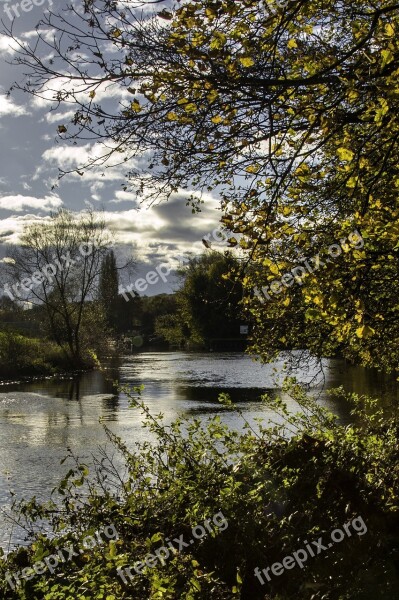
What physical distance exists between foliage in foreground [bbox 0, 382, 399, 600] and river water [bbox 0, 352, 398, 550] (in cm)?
178

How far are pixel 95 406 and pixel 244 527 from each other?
20387mm

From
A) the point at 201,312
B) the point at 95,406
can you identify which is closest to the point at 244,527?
the point at 95,406

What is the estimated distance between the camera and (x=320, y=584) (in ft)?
17.5

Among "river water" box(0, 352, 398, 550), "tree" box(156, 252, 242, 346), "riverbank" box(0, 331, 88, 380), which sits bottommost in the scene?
"river water" box(0, 352, 398, 550)

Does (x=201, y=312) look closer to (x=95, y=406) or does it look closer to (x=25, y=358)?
(x=25, y=358)

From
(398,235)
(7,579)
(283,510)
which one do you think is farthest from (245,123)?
(7,579)

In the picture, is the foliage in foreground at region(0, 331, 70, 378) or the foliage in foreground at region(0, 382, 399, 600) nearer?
the foliage in foreground at region(0, 382, 399, 600)

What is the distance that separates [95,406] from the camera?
25766 millimetres

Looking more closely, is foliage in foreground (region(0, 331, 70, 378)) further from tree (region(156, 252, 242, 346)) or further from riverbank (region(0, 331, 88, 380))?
tree (region(156, 252, 242, 346))

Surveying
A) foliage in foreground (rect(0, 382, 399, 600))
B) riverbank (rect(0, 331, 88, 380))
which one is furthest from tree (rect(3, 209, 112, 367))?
foliage in foreground (rect(0, 382, 399, 600))

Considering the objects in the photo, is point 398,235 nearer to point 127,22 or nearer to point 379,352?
point 127,22

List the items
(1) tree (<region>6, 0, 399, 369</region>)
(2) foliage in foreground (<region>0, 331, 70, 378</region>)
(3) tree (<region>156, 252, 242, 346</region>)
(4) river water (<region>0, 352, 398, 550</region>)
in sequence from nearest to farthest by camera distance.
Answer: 1. (1) tree (<region>6, 0, 399, 369</region>)
2. (4) river water (<region>0, 352, 398, 550</region>)
3. (2) foliage in foreground (<region>0, 331, 70, 378</region>)
4. (3) tree (<region>156, 252, 242, 346</region>)

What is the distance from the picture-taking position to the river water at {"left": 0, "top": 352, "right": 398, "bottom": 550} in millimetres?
13742

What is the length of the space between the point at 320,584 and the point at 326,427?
12.4ft
